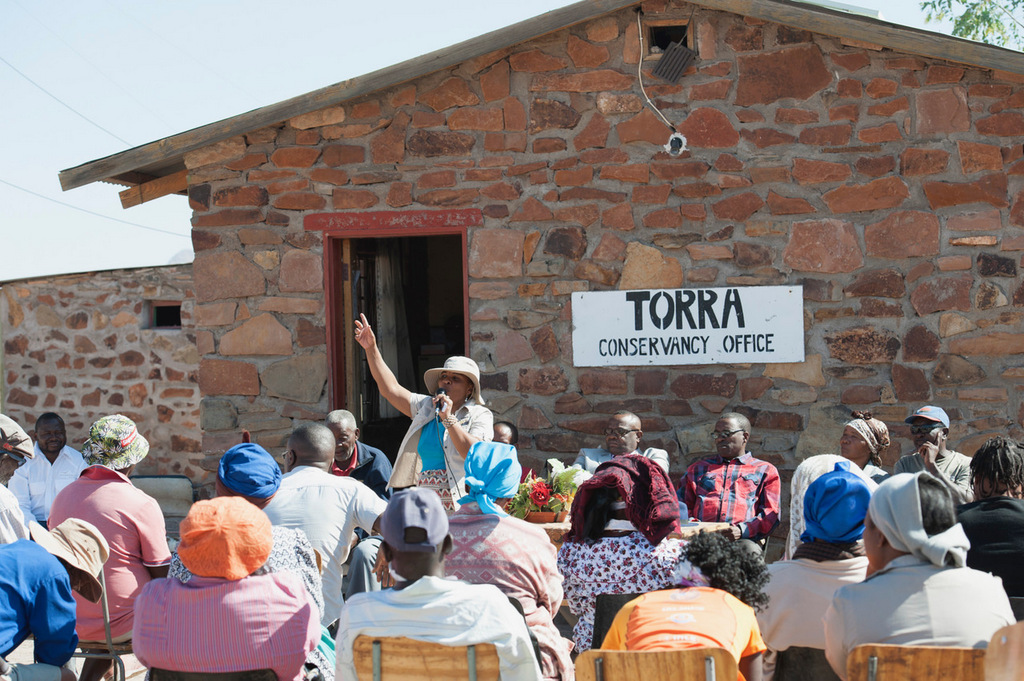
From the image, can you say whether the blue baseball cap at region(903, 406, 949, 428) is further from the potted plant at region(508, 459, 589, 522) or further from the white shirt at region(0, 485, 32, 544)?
the white shirt at region(0, 485, 32, 544)

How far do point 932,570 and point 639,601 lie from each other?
0.80 meters

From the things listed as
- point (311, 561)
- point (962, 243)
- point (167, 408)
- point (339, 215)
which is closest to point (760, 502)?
point (962, 243)

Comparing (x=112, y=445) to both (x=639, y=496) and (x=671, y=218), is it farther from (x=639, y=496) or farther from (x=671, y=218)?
(x=671, y=218)

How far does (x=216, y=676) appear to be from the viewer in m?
2.72

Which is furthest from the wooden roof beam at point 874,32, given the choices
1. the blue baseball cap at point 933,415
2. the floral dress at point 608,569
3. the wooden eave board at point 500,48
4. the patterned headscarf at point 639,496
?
the floral dress at point 608,569

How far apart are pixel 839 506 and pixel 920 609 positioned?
527 millimetres

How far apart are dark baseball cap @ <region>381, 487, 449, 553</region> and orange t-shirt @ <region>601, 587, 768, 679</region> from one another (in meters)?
0.58

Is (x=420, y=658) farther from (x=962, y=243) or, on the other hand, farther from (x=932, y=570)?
(x=962, y=243)

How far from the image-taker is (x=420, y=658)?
8.34 ft

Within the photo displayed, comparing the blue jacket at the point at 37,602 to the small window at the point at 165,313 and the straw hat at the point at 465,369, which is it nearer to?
the straw hat at the point at 465,369

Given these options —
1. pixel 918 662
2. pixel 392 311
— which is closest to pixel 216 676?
pixel 918 662

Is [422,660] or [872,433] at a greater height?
[872,433]

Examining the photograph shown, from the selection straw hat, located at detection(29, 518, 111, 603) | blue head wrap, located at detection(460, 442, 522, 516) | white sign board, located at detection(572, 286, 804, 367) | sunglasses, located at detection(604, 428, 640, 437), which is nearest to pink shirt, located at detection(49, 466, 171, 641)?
straw hat, located at detection(29, 518, 111, 603)

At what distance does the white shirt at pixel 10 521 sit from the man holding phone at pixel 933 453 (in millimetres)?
4205
